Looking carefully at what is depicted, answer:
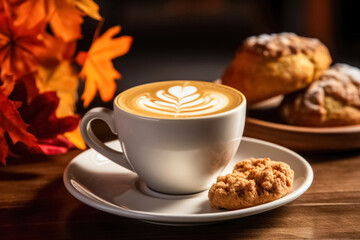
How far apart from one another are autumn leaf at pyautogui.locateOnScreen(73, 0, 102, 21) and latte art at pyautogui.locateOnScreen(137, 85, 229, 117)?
0.81 ft

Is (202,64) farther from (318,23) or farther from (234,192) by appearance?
(234,192)

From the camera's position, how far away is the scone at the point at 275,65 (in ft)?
3.72

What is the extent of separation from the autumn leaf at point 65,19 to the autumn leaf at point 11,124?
236mm

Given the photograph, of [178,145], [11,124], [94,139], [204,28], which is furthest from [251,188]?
[204,28]

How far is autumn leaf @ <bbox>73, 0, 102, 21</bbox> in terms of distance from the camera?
0.97 m

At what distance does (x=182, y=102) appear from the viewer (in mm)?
809

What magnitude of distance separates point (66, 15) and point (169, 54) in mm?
2105

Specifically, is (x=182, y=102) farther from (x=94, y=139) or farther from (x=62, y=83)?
(x=62, y=83)

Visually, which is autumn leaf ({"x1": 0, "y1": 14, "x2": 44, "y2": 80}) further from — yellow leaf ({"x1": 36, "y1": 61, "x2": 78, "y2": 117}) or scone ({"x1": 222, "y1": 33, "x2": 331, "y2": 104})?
scone ({"x1": 222, "y1": 33, "x2": 331, "y2": 104})

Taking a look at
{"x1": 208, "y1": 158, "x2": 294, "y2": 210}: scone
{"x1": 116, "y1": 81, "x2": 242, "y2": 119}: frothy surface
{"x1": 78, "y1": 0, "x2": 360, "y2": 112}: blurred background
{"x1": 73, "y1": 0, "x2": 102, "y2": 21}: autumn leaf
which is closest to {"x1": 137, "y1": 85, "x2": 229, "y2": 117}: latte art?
{"x1": 116, "y1": 81, "x2": 242, "y2": 119}: frothy surface

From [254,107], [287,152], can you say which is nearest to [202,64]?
[254,107]

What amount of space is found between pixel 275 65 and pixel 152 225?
58 centimetres

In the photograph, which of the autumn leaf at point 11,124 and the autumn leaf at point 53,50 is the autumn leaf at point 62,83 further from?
the autumn leaf at point 11,124

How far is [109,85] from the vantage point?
1.10 metres
